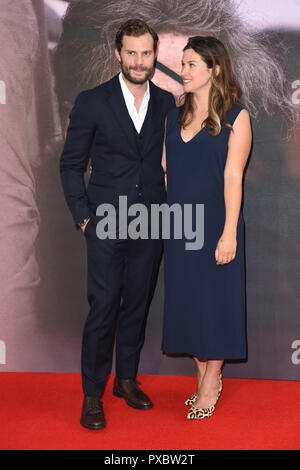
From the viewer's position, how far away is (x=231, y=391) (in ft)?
10.3

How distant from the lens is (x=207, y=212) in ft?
8.63

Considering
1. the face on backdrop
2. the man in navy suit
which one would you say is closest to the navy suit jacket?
the man in navy suit

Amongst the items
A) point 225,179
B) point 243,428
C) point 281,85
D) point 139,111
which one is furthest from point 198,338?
point 281,85

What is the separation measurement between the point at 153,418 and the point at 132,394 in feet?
0.71

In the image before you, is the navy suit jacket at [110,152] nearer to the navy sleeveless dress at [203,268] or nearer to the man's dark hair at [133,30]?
the navy sleeveless dress at [203,268]

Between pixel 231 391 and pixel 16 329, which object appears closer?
pixel 231 391

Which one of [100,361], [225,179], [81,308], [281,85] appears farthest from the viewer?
[81,308]

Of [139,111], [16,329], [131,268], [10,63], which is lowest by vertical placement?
[16,329]

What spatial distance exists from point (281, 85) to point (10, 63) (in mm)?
1543

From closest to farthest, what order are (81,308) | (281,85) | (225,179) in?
(225,179) → (281,85) → (81,308)

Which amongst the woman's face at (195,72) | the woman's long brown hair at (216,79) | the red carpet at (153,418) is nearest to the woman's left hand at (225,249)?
the woman's long brown hair at (216,79)

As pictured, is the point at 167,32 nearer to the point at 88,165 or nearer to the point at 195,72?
the point at 195,72

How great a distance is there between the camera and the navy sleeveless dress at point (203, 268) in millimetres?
2584

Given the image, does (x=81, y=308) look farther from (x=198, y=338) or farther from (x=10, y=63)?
(x=10, y=63)
